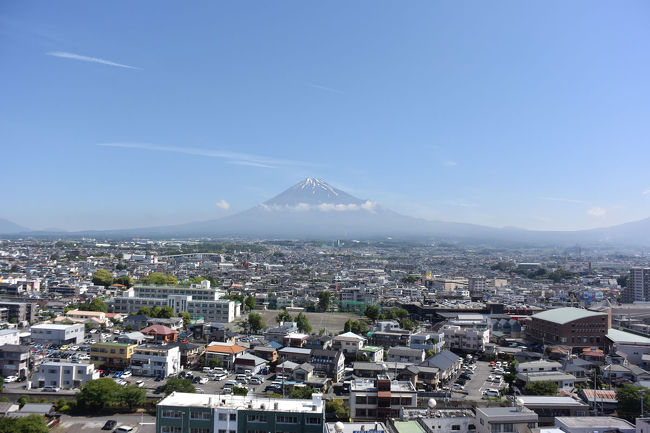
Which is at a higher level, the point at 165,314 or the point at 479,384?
the point at 165,314

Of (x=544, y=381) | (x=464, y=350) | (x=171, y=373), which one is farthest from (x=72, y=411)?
(x=464, y=350)

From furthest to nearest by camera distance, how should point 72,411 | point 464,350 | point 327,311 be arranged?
point 327,311 < point 464,350 < point 72,411

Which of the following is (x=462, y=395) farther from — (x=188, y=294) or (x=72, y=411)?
(x=188, y=294)

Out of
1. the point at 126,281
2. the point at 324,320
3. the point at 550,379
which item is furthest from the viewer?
the point at 126,281

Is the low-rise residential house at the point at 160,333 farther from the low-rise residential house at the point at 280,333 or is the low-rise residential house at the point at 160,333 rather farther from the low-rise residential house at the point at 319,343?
the low-rise residential house at the point at 319,343

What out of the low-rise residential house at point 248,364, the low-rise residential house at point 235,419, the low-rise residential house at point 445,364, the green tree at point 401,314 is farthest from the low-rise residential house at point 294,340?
the low-rise residential house at point 235,419

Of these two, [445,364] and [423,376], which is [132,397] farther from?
[445,364]

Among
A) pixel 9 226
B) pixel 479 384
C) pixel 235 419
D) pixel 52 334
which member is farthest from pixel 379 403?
pixel 9 226
